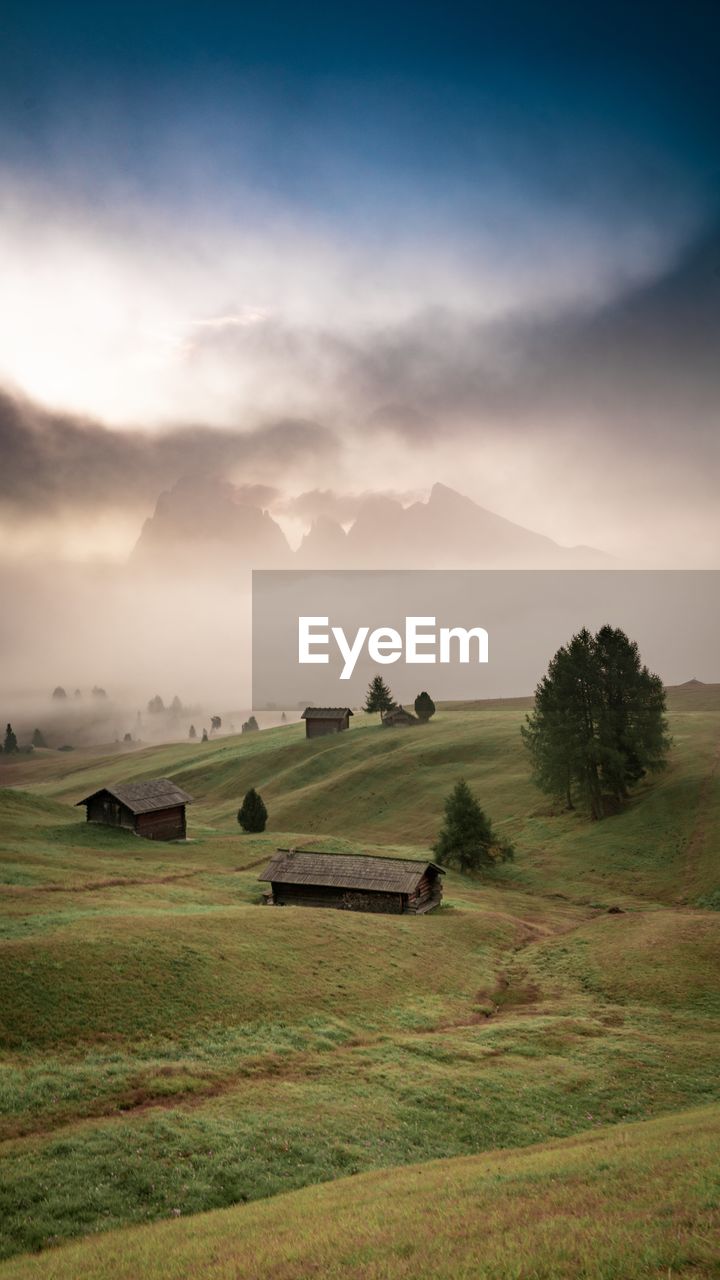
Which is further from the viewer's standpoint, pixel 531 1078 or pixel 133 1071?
pixel 531 1078

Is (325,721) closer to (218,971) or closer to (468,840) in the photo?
(468,840)

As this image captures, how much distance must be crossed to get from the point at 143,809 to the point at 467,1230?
6435 centimetres

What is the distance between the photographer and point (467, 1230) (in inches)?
490

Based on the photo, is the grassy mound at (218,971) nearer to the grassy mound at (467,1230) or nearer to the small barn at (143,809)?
the grassy mound at (467,1230)

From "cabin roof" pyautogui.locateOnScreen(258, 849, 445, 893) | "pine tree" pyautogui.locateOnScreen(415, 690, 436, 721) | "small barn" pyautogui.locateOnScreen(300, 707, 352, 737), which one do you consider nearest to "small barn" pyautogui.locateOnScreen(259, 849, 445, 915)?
"cabin roof" pyautogui.locateOnScreen(258, 849, 445, 893)

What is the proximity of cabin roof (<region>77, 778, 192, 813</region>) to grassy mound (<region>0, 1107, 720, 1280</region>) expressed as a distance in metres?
59.2

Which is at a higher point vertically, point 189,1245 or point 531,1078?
point 189,1245

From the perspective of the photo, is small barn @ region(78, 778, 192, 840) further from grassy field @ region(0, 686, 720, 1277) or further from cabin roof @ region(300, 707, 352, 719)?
cabin roof @ region(300, 707, 352, 719)

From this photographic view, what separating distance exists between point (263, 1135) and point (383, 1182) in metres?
4.48

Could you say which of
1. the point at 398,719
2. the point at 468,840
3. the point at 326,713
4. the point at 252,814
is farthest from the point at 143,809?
the point at 398,719

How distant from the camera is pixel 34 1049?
956 inches

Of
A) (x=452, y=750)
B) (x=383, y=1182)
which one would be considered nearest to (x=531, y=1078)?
(x=383, y=1182)

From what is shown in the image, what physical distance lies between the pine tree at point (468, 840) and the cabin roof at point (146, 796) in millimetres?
26802

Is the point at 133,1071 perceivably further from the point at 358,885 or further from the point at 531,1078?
the point at 358,885
